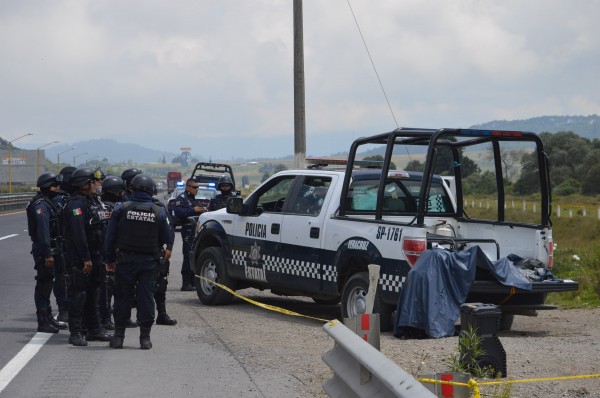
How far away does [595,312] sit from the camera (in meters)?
13.5

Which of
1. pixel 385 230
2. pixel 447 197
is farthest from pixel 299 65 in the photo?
pixel 385 230

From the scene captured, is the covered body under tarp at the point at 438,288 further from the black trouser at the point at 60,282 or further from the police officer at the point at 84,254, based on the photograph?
the black trouser at the point at 60,282

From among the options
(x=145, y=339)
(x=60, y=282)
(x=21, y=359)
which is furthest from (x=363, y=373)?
(x=60, y=282)

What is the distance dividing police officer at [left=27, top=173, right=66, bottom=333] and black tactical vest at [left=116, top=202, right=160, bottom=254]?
1398mm

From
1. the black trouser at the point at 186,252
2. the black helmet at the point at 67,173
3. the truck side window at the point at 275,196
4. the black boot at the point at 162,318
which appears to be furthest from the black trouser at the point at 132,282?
the black trouser at the point at 186,252

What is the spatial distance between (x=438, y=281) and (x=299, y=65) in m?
12.0

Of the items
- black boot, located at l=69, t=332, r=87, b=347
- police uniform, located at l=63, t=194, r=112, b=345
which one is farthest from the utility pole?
black boot, located at l=69, t=332, r=87, b=347

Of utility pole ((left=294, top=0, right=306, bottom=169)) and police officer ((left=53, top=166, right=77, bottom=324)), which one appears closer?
police officer ((left=53, top=166, right=77, bottom=324))

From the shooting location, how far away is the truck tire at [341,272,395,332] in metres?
11.4

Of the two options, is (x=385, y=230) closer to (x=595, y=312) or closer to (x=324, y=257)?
(x=324, y=257)

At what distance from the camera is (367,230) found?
38.1 feet

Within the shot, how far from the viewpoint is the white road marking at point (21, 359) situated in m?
8.73

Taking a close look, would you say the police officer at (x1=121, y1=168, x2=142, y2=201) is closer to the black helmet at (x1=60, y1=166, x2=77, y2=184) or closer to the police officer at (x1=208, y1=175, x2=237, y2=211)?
the black helmet at (x1=60, y1=166, x2=77, y2=184)

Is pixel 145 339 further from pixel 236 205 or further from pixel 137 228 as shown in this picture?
pixel 236 205
